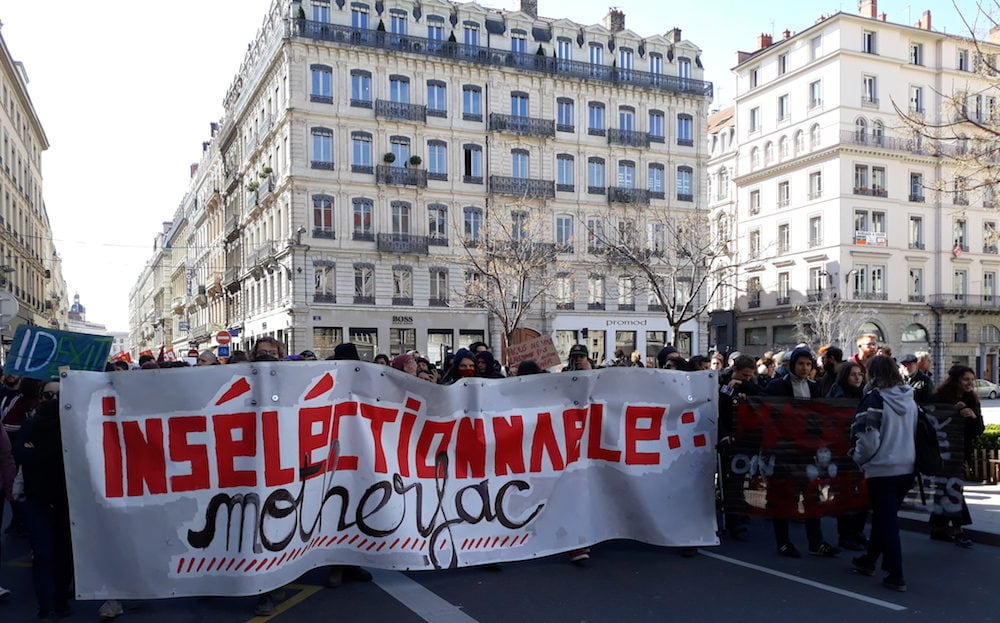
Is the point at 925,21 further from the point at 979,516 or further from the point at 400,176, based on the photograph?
the point at 979,516

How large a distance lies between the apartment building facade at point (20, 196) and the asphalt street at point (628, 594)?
106ft

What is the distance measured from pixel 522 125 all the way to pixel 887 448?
37.4 m

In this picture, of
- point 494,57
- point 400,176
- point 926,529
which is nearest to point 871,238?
point 494,57

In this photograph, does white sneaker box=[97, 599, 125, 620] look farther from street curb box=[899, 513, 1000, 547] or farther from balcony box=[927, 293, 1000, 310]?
balcony box=[927, 293, 1000, 310]

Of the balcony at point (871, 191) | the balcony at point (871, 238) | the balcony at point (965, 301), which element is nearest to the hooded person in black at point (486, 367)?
the balcony at point (871, 238)

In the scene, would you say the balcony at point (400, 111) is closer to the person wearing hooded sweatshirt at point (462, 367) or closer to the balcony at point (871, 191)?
the balcony at point (871, 191)

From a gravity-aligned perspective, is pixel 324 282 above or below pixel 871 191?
below

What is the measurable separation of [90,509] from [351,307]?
110 ft

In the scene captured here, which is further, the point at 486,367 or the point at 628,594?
the point at 486,367

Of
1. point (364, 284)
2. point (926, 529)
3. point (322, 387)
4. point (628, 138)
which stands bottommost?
point (926, 529)

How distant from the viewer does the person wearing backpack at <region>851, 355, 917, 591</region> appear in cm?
634

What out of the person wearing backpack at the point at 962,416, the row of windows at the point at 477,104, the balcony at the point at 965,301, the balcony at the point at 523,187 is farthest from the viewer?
the balcony at the point at 965,301

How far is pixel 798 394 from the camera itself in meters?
8.04

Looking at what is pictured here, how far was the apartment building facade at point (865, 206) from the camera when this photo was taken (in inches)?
1916
